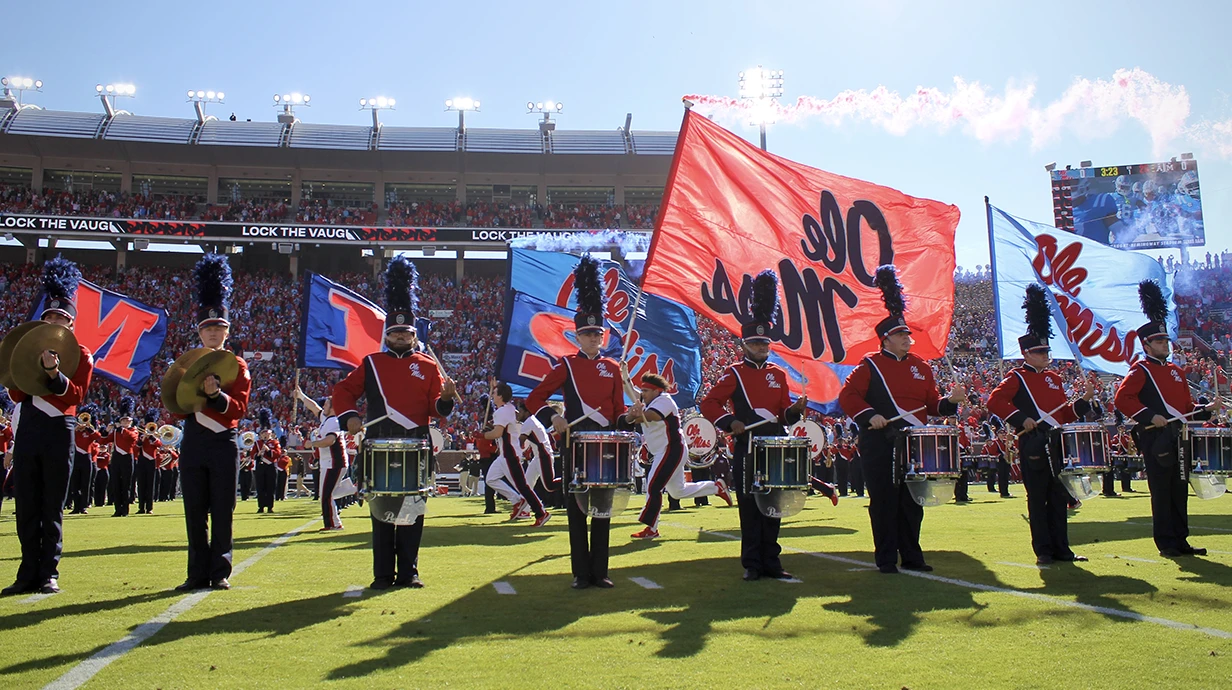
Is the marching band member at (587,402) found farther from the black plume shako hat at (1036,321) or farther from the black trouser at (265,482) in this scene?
the black trouser at (265,482)

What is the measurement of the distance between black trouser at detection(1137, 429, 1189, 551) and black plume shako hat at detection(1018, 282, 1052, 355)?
1.42 m

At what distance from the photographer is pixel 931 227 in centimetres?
1245

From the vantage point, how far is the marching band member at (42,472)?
23.5 ft

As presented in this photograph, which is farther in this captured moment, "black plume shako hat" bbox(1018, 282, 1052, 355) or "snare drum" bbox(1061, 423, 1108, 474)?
"black plume shako hat" bbox(1018, 282, 1052, 355)

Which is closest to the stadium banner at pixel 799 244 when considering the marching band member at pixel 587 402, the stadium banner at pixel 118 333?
the marching band member at pixel 587 402

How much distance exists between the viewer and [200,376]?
7.25 meters

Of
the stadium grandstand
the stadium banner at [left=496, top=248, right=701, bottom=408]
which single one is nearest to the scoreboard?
the stadium grandstand

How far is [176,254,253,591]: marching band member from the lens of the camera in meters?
7.37

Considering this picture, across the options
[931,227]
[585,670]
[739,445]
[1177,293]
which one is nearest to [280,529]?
[739,445]

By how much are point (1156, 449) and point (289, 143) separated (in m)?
46.8

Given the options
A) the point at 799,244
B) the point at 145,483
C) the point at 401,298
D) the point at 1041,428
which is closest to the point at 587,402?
the point at 401,298

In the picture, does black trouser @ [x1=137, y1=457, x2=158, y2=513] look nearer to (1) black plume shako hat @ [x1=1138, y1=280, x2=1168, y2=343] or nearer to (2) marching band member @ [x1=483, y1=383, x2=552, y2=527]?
(2) marching band member @ [x1=483, y1=383, x2=552, y2=527]

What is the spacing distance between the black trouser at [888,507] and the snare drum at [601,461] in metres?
2.26

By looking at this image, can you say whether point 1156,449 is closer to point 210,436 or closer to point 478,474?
point 210,436
